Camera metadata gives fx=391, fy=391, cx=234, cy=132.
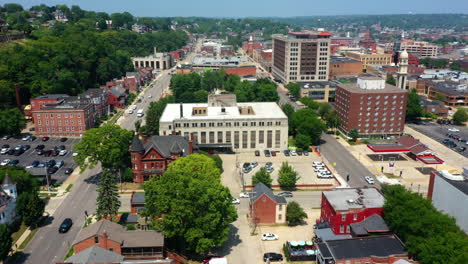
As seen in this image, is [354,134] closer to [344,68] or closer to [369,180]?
[369,180]

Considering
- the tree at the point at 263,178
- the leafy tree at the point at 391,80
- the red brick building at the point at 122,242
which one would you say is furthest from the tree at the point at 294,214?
the leafy tree at the point at 391,80

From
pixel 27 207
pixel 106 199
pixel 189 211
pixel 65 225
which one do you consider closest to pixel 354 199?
pixel 189 211

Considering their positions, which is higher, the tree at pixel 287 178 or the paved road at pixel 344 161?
the tree at pixel 287 178

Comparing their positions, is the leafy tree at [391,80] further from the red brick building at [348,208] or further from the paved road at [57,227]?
the paved road at [57,227]

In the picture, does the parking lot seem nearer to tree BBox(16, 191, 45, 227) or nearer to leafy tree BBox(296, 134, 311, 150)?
tree BBox(16, 191, 45, 227)

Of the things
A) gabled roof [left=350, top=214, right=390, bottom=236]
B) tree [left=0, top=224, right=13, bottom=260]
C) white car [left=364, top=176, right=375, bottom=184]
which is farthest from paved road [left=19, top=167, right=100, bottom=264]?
white car [left=364, top=176, right=375, bottom=184]

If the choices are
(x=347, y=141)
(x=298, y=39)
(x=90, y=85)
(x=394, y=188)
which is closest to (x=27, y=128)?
(x=90, y=85)
